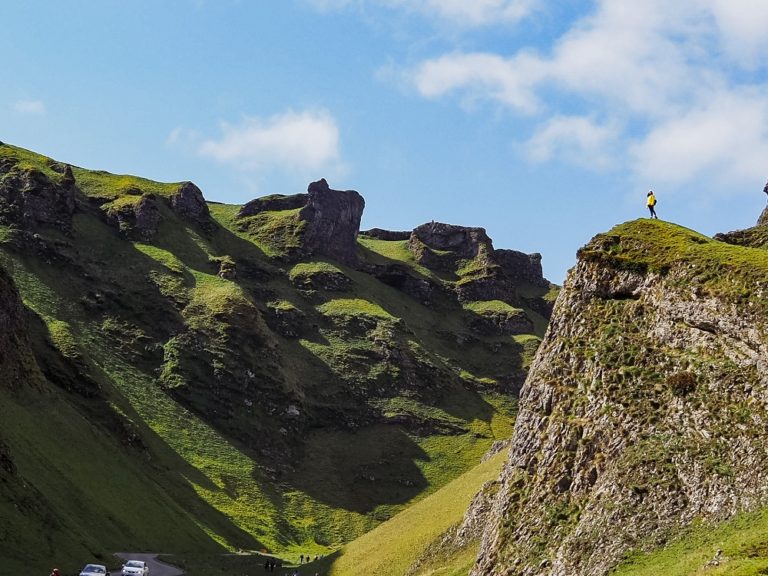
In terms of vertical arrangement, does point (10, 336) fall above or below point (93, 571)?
above

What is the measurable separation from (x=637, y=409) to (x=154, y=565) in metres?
64.5

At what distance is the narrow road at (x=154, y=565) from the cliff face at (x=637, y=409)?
1739 inches

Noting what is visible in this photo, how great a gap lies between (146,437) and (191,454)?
38.6ft

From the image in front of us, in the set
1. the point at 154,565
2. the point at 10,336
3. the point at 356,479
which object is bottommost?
the point at 154,565

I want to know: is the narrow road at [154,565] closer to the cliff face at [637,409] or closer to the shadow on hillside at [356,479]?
the cliff face at [637,409]

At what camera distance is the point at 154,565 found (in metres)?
98.2

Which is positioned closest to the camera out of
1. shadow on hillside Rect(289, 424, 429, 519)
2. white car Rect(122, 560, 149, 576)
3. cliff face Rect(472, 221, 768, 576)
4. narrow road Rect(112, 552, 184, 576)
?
cliff face Rect(472, 221, 768, 576)

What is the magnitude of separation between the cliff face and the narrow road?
44.2 m

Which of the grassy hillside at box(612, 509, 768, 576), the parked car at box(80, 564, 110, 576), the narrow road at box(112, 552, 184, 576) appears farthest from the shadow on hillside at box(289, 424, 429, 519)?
the grassy hillside at box(612, 509, 768, 576)

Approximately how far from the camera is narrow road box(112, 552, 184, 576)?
90.3m

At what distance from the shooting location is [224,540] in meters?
141

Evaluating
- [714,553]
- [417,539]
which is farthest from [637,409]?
[417,539]

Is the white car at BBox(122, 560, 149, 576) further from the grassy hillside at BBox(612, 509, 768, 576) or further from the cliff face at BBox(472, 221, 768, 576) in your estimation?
the grassy hillside at BBox(612, 509, 768, 576)

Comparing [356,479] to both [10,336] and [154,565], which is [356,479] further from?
[154,565]
